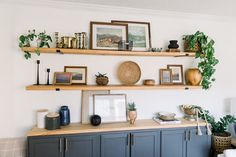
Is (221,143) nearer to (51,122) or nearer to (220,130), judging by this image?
(220,130)

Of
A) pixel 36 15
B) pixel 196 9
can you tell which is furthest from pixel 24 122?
pixel 196 9

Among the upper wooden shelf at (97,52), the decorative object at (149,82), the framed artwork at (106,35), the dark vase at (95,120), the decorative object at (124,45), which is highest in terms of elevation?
the framed artwork at (106,35)

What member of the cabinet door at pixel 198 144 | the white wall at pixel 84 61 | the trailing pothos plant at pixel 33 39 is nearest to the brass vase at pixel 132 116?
the white wall at pixel 84 61

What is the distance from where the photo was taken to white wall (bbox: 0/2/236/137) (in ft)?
8.38

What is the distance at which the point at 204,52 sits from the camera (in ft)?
9.46

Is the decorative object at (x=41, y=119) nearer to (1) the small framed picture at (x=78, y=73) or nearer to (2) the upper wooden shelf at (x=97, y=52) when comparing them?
(1) the small framed picture at (x=78, y=73)

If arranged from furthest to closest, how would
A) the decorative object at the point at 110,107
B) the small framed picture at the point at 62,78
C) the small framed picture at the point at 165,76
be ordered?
1. the small framed picture at the point at 165,76
2. the decorative object at the point at 110,107
3. the small framed picture at the point at 62,78

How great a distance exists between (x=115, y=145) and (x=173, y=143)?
0.83m

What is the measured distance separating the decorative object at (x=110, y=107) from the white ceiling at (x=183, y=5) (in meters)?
1.30

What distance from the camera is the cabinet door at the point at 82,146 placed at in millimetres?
2381

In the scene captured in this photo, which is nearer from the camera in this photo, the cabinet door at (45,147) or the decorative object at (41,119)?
the cabinet door at (45,147)

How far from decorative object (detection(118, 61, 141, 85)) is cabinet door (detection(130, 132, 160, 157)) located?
77cm

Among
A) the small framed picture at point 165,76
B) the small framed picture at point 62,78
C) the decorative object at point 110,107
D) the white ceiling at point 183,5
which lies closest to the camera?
the white ceiling at point 183,5

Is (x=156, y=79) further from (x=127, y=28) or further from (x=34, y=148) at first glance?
(x=34, y=148)
